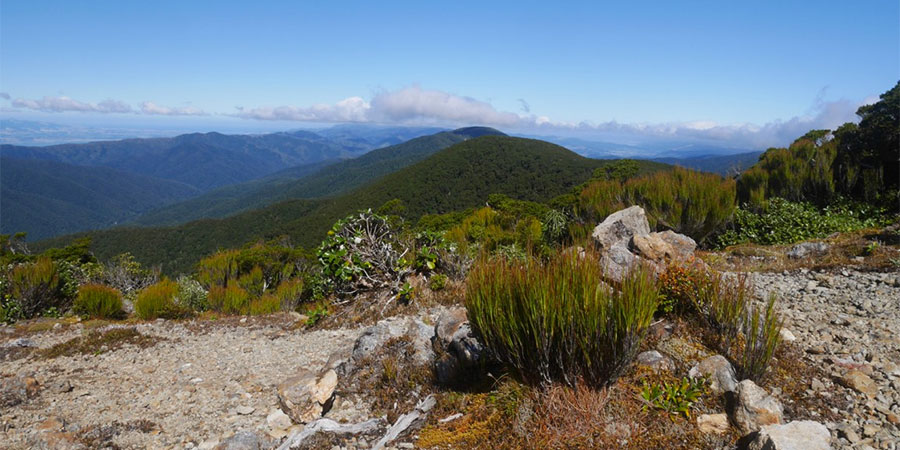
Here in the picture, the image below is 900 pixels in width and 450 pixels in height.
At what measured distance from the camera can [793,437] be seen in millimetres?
2215

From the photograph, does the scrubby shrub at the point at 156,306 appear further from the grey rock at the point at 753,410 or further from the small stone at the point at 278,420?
the grey rock at the point at 753,410

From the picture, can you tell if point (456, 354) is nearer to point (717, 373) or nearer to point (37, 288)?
point (717, 373)

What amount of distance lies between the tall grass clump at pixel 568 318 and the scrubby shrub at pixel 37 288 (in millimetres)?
9812

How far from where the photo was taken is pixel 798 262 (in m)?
6.29

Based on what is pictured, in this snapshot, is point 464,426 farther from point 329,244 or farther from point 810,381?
point 329,244

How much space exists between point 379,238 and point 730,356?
578cm

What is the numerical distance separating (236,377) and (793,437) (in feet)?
16.0

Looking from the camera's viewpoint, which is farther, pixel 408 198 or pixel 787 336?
pixel 408 198

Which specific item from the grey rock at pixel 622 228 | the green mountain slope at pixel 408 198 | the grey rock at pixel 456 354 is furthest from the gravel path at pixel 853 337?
the green mountain slope at pixel 408 198

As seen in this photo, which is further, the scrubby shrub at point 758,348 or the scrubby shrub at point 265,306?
the scrubby shrub at point 265,306

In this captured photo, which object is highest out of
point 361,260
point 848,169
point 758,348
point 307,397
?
point 848,169

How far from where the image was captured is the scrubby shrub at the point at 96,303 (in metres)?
8.11

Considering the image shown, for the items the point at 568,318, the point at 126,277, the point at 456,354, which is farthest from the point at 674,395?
the point at 126,277

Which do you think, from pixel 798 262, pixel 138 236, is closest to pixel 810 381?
pixel 798 262
